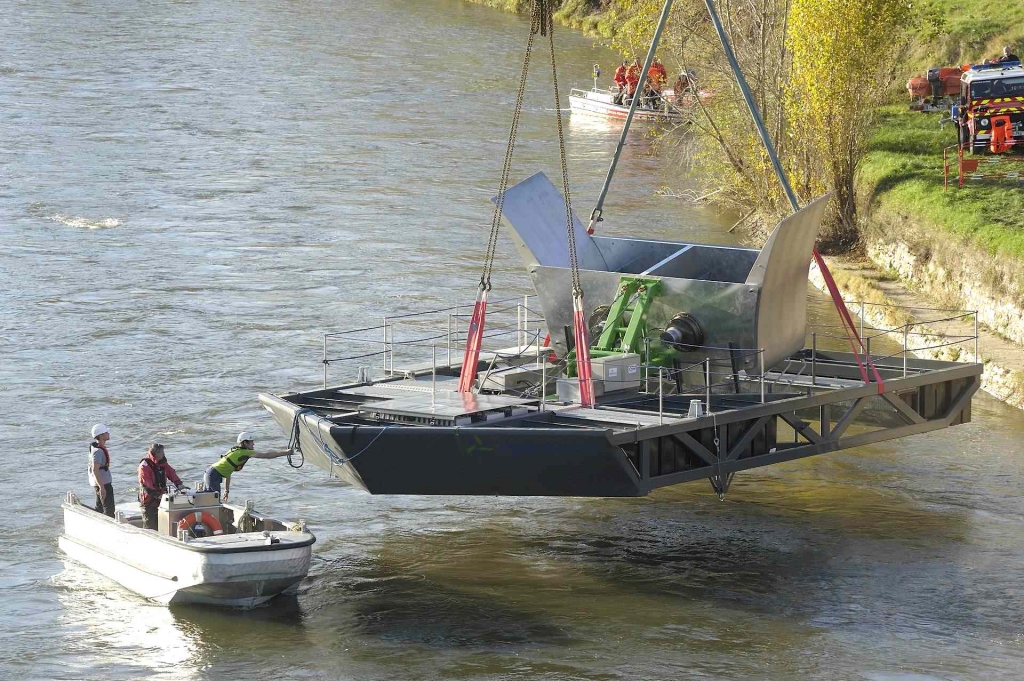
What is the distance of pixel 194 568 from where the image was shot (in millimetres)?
18844

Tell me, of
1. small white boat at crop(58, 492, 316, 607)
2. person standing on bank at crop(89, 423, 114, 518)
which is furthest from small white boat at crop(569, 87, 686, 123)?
small white boat at crop(58, 492, 316, 607)

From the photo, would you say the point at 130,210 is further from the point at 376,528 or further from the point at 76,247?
the point at 376,528

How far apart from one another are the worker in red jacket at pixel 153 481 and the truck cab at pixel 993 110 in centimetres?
2413

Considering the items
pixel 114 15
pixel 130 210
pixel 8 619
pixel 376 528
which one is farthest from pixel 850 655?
pixel 114 15

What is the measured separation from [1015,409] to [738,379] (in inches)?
326

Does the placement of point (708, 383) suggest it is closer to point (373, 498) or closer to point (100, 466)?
point (373, 498)

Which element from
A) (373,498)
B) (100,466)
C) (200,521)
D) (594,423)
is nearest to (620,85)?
(373,498)

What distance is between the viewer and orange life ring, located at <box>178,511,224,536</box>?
19453 millimetres

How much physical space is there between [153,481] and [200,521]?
103cm

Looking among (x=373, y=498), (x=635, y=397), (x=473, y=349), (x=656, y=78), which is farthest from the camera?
(x=656, y=78)

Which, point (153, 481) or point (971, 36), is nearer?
point (153, 481)

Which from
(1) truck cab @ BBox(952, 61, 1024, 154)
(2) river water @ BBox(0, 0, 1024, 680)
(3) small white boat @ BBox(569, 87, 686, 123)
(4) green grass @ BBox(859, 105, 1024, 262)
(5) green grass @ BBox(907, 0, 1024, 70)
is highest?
(5) green grass @ BBox(907, 0, 1024, 70)

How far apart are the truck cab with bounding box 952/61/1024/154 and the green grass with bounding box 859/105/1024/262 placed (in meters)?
1.12

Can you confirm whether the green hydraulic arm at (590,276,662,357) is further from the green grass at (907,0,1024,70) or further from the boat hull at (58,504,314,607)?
the green grass at (907,0,1024,70)
